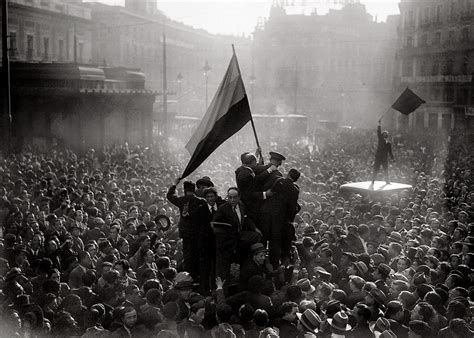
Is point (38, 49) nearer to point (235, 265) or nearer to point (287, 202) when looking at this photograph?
point (287, 202)

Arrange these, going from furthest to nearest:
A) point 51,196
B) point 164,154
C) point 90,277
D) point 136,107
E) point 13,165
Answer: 1. point 136,107
2. point 164,154
3. point 13,165
4. point 51,196
5. point 90,277

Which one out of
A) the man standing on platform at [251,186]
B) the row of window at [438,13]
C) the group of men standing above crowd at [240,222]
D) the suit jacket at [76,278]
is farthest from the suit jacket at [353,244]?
the row of window at [438,13]

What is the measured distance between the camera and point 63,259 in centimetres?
988

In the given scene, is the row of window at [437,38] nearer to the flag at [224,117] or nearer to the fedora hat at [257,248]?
the flag at [224,117]

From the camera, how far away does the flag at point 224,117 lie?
10.5m

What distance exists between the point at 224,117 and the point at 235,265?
2583 millimetres

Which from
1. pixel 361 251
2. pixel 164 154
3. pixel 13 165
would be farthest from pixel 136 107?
pixel 361 251

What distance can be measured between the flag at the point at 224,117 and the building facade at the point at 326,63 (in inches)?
2762

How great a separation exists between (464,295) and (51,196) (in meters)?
10.6

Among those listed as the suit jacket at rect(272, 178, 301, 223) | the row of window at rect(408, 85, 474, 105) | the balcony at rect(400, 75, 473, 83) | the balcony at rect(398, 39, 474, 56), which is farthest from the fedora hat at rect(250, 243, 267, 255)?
the balcony at rect(398, 39, 474, 56)

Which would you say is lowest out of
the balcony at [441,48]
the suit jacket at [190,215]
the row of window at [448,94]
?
the suit jacket at [190,215]

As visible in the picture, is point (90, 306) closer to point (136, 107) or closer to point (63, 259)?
point (63, 259)

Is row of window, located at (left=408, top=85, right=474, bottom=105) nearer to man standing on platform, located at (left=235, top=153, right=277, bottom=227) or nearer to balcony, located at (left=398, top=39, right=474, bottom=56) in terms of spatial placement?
balcony, located at (left=398, top=39, right=474, bottom=56)

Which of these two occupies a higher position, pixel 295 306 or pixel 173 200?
pixel 173 200
